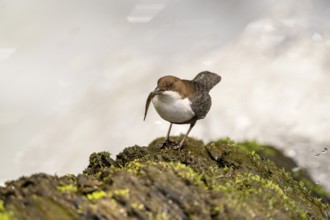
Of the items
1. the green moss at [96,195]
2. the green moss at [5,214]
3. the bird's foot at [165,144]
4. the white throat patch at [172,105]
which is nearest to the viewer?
the green moss at [5,214]

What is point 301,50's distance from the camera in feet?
40.7

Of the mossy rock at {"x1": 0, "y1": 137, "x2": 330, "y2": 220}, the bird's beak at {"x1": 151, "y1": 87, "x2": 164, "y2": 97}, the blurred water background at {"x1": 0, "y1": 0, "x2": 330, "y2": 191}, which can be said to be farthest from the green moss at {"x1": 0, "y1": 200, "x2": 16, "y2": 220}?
the blurred water background at {"x1": 0, "y1": 0, "x2": 330, "y2": 191}

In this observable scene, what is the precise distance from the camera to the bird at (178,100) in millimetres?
6156

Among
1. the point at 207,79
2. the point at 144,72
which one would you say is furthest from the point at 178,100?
the point at 144,72

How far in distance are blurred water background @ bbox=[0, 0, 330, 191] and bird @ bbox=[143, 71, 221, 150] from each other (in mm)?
3377

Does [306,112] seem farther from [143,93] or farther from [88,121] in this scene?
[88,121]

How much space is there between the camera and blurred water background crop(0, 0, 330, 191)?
434 inches

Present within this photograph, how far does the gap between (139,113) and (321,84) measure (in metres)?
4.46

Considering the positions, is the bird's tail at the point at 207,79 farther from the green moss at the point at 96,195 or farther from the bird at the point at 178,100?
the green moss at the point at 96,195

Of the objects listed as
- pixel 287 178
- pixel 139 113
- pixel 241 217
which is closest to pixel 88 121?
pixel 139 113

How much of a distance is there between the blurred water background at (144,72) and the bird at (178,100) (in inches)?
133

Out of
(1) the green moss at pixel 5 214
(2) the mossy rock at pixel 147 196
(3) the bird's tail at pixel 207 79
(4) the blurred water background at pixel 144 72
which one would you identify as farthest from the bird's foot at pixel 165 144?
(1) the green moss at pixel 5 214

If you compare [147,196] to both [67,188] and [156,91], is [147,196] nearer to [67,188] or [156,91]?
[67,188]

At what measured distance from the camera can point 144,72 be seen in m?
13.1
